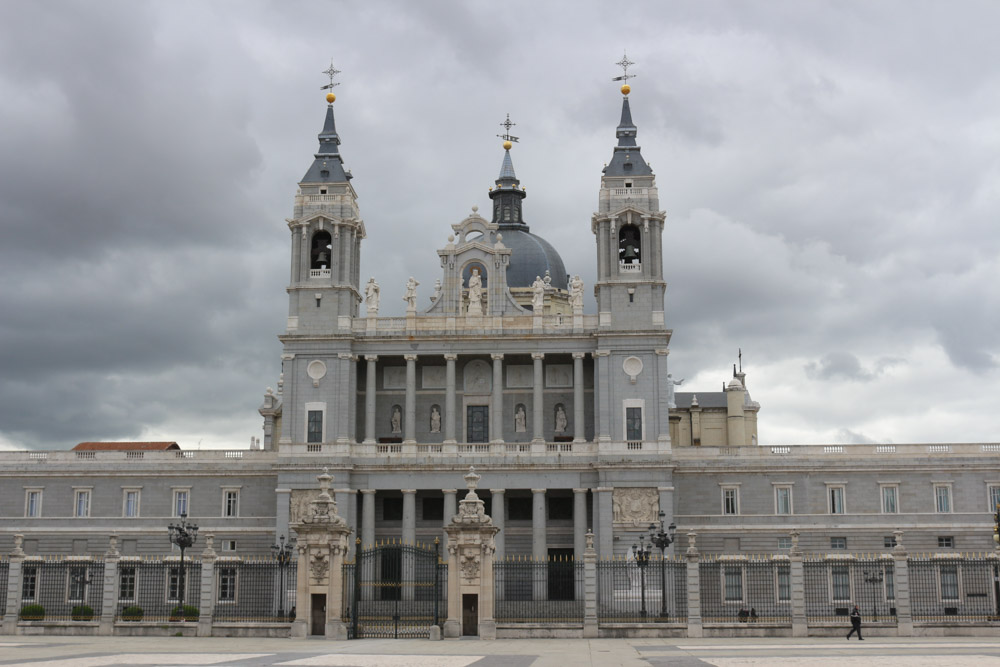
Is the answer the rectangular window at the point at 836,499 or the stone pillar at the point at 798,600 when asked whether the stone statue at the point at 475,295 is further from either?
the stone pillar at the point at 798,600

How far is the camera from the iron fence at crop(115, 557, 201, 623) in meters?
47.5

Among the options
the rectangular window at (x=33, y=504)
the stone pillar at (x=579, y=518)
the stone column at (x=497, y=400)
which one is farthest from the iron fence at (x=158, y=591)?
the stone pillar at (x=579, y=518)

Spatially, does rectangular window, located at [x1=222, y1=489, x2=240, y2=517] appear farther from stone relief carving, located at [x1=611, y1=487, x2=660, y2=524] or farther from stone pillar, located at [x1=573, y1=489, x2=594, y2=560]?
stone relief carving, located at [x1=611, y1=487, x2=660, y2=524]

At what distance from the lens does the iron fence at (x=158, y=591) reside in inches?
1869

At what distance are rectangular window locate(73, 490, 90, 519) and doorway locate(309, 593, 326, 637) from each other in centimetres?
3508

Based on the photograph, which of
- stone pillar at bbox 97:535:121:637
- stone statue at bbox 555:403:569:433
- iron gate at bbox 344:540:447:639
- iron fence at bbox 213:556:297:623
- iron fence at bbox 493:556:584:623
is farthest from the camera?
stone statue at bbox 555:403:569:433

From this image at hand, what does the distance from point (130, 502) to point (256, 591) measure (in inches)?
971

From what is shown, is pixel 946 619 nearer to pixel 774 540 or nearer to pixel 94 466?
pixel 774 540

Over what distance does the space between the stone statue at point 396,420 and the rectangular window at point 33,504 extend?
72.2 feet

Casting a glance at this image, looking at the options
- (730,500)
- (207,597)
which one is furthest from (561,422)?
(207,597)

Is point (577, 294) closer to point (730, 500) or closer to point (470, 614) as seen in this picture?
point (730, 500)

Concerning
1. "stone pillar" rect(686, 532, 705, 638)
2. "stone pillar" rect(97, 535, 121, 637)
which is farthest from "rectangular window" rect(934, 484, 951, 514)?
"stone pillar" rect(97, 535, 121, 637)

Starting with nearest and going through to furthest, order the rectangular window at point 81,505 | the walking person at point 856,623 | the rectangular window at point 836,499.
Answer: the walking person at point 856,623
the rectangular window at point 836,499
the rectangular window at point 81,505

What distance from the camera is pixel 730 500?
234 feet
